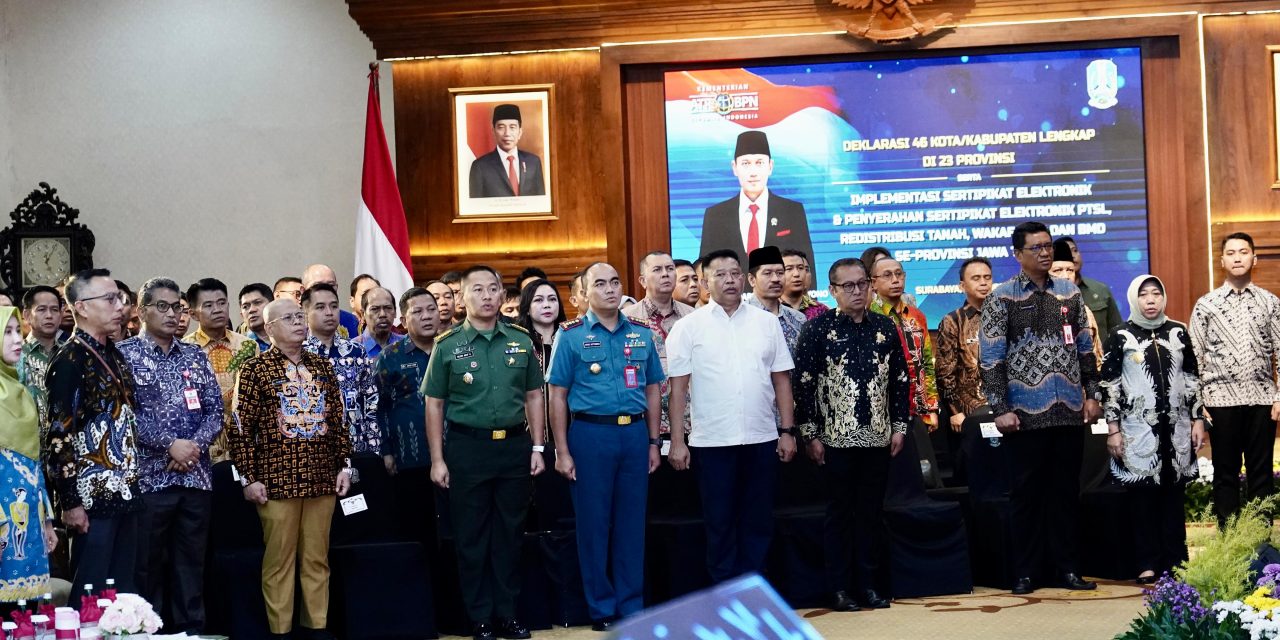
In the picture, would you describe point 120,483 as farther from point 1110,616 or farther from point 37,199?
point 37,199

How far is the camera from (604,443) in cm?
571

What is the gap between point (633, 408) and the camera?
18.9 ft

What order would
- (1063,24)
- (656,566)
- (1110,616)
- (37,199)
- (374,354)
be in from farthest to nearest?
(37,199), (1063,24), (374,354), (656,566), (1110,616)

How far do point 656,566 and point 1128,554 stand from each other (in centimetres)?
208

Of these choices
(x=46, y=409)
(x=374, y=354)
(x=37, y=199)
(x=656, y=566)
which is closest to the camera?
(x=46, y=409)

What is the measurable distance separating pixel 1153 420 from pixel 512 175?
175 inches

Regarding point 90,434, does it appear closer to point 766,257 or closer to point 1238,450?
point 766,257

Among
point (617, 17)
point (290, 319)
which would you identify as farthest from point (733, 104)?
point (290, 319)

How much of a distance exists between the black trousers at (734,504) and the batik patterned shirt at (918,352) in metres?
1.32

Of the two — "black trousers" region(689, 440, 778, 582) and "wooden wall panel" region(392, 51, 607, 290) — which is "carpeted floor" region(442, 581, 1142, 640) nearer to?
"black trousers" region(689, 440, 778, 582)

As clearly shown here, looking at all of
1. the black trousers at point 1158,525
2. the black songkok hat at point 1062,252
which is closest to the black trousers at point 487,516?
the black trousers at point 1158,525

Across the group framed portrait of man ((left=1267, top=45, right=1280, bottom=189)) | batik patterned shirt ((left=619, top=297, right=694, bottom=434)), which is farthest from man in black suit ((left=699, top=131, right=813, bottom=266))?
framed portrait of man ((left=1267, top=45, right=1280, bottom=189))

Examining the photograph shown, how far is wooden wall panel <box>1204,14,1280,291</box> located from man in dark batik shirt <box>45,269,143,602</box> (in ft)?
21.6

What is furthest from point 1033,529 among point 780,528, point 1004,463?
point 780,528
